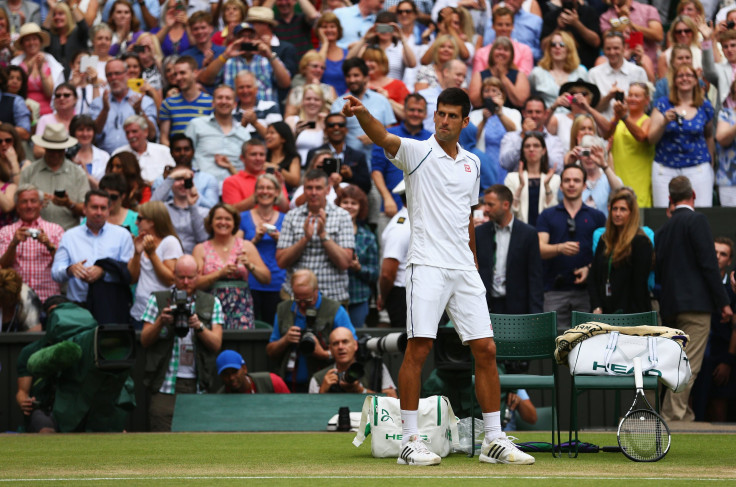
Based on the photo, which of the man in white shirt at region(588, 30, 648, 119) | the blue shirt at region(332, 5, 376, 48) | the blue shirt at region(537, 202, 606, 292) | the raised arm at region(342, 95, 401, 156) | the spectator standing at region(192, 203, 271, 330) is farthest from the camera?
the blue shirt at region(332, 5, 376, 48)

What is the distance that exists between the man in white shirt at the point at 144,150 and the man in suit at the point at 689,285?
5914mm

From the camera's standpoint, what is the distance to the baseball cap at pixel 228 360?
1131cm

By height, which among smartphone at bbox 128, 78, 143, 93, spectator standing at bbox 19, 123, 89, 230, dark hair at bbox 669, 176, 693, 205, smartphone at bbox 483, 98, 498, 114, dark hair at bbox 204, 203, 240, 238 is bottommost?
dark hair at bbox 204, 203, 240, 238

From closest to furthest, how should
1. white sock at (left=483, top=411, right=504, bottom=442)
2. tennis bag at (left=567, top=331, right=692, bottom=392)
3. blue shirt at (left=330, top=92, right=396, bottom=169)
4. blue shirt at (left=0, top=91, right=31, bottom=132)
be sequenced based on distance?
white sock at (left=483, top=411, right=504, bottom=442)
tennis bag at (left=567, top=331, right=692, bottom=392)
blue shirt at (left=330, top=92, right=396, bottom=169)
blue shirt at (left=0, top=91, right=31, bottom=132)

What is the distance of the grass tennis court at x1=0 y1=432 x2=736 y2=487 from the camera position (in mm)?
6996

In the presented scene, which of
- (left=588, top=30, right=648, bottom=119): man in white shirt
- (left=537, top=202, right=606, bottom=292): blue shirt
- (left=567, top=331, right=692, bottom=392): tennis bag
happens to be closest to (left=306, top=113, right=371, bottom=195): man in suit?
(left=537, top=202, right=606, bottom=292): blue shirt

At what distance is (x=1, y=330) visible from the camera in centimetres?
1233

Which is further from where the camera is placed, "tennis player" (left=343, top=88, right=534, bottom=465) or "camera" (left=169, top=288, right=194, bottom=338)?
"camera" (left=169, top=288, right=194, bottom=338)

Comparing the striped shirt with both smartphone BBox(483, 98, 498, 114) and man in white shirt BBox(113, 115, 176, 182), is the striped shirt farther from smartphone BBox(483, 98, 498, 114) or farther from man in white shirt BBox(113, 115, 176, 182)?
smartphone BBox(483, 98, 498, 114)

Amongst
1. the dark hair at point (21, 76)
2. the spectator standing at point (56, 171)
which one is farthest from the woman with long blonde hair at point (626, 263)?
the dark hair at point (21, 76)

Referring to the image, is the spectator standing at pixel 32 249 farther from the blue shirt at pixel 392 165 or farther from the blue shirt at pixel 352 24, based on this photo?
the blue shirt at pixel 352 24

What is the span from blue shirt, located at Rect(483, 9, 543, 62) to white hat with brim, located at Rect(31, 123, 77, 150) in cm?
611

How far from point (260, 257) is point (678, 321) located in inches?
164

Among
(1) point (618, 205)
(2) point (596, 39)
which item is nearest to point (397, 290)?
(1) point (618, 205)
